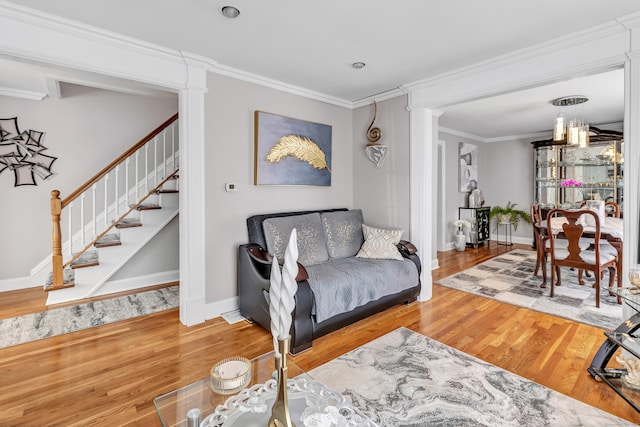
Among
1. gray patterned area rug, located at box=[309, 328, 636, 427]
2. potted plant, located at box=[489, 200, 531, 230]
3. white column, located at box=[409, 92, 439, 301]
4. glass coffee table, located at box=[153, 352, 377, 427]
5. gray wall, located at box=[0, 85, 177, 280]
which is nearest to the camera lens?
glass coffee table, located at box=[153, 352, 377, 427]

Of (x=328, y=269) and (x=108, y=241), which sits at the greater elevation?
(x=108, y=241)

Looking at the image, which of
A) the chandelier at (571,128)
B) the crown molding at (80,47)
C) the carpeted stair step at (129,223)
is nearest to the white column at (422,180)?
the chandelier at (571,128)

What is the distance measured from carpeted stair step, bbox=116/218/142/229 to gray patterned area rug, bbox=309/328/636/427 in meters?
2.88

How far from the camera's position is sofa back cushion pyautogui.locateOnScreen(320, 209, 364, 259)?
3.55 meters

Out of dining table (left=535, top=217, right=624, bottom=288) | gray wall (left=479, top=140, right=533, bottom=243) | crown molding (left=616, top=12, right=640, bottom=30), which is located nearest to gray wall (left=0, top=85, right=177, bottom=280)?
crown molding (left=616, top=12, right=640, bottom=30)

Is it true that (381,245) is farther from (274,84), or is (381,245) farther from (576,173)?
(576,173)

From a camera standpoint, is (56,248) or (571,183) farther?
(571,183)

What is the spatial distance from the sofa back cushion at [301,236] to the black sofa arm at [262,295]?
18 cm

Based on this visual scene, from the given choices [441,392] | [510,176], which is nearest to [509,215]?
[510,176]

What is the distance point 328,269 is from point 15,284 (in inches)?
153

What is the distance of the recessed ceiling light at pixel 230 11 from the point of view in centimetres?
209

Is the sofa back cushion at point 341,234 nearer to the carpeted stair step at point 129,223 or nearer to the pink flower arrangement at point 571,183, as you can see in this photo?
the carpeted stair step at point 129,223

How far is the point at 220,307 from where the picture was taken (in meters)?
3.14

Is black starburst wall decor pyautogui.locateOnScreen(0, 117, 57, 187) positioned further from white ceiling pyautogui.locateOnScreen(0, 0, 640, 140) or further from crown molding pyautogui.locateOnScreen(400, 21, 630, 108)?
crown molding pyautogui.locateOnScreen(400, 21, 630, 108)
